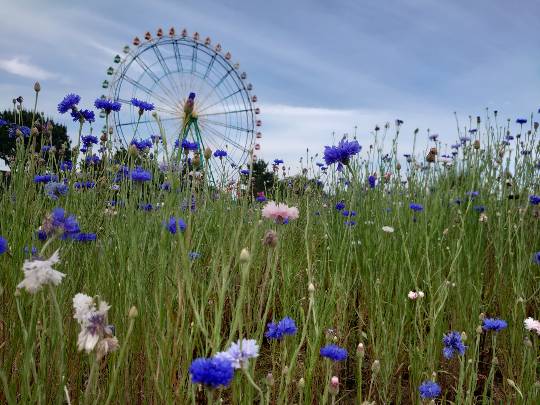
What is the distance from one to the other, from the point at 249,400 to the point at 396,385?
3.06 ft

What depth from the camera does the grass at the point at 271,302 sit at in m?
1.21

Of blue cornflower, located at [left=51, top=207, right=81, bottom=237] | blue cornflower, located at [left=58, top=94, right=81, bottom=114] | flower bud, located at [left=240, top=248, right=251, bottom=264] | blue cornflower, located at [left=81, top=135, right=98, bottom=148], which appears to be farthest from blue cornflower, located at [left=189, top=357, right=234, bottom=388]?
blue cornflower, located at [left=81, top=135, right=98, bottom=148]

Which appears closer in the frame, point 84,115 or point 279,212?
point 279,212

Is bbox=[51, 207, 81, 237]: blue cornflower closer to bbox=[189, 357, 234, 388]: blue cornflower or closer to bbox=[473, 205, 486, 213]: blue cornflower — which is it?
bbox=[189, 357, 234, 388]: blue cornflower

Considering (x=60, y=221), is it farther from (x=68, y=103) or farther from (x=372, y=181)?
(x=372, y=181)

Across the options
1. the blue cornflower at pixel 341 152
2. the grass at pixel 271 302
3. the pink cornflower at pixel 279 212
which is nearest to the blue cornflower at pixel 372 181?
the grass at pixel 271 302

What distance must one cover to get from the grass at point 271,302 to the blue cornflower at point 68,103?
0.28 m

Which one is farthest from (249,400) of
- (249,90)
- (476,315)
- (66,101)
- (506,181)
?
(249,90)

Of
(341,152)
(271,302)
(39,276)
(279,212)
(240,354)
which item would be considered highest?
(341,152)

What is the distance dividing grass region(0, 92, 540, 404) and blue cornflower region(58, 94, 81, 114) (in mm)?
280

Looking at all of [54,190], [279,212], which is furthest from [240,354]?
[54,190]

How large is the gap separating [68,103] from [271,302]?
1.37 m

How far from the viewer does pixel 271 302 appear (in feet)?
8.11

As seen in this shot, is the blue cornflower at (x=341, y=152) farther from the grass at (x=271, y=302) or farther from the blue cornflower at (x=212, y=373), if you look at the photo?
the blue cornflower at (x=212, y=373)
